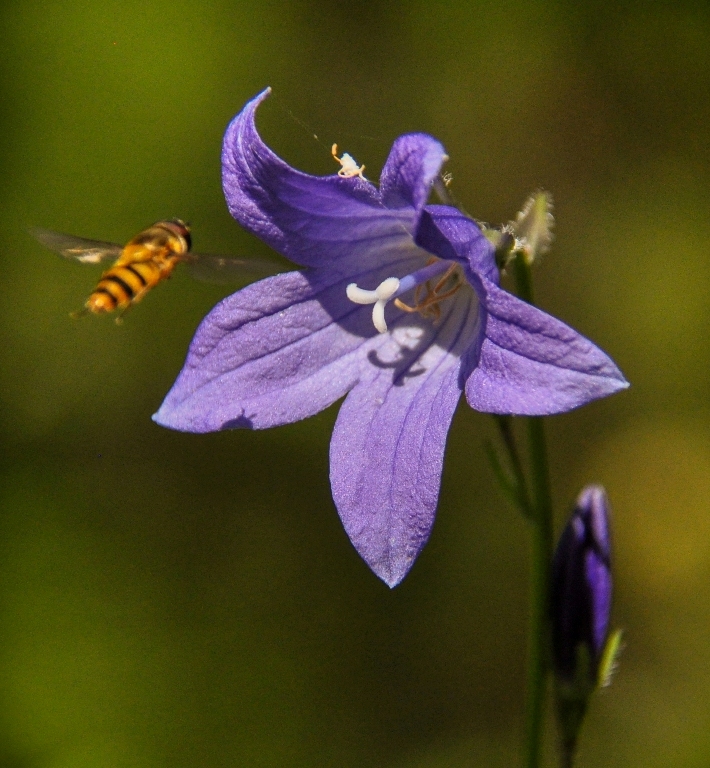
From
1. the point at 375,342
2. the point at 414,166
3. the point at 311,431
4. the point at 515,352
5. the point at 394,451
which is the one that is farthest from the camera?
the point at 311,431

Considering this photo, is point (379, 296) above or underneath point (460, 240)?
underneath

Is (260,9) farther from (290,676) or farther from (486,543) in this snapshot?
(290,676)

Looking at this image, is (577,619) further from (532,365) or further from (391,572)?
(532,365)

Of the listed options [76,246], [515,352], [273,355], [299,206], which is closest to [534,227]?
[515,352]

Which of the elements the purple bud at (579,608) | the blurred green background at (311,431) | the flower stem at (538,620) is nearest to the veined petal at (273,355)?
the flower stem at (538,620)

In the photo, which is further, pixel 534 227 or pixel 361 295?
pixel 361 295

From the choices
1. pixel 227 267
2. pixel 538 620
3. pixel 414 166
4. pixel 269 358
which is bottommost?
pixel 538 620
